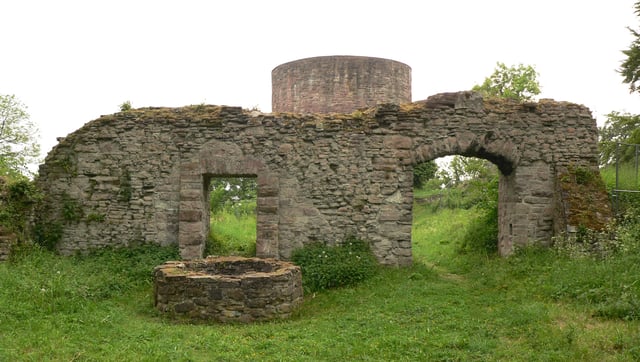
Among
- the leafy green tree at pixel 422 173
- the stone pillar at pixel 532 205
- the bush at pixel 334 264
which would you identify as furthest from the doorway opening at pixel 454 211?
the bush at pixel 334 264

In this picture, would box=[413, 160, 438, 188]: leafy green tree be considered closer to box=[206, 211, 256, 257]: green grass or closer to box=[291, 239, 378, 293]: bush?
box=[206, 211, 256, 257]: green grass

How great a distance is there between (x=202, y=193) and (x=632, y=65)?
1064cm

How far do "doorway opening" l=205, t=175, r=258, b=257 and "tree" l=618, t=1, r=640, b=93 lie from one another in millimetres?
9576

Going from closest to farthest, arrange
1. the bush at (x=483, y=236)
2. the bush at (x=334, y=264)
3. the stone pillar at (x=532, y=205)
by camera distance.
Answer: the bush at (x=334, y=264), the stone pillar at (x=532, y=205), the bush at (x=483, y=236)

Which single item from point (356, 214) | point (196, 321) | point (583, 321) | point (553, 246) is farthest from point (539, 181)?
point (196, 321)

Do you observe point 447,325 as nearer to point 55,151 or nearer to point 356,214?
point 356,214

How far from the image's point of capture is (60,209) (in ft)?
31.1

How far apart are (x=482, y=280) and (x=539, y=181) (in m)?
2.42

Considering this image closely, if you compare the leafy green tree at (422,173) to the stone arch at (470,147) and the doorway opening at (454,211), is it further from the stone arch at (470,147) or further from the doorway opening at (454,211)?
the stone arch at (470,147)

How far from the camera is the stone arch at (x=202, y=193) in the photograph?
9.36 meters

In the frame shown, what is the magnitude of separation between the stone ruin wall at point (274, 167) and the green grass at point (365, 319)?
0.84 metres

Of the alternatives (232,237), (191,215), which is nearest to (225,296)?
(191,215)

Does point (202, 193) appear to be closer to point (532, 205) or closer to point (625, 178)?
→ point (532, 205)

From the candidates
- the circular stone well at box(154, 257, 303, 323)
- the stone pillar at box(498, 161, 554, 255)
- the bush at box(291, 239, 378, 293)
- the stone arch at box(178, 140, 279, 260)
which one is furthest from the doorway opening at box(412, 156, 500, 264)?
the circular stone well at box(154, 257, 303, 323)
